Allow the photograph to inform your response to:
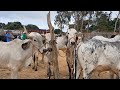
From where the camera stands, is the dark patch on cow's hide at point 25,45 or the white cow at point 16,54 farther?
the dark patch on cow's hide at point 25,45

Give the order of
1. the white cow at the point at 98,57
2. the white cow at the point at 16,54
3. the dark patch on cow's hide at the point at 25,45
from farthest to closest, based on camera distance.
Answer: the dark patch on cow's hide at the point at 25,45 → the white cow at the point at 16,54 → the white cow at the point at 98,57

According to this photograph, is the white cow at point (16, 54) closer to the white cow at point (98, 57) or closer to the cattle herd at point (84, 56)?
the cattle herd at point (84, 56)

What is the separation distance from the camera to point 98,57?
568 centimetres

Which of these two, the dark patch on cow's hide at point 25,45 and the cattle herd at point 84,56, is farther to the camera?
the dark patch on cow's hide at point 25,45

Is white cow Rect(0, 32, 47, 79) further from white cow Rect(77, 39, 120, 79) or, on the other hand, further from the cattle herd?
white cow Rect(77, 39, 120, 79)

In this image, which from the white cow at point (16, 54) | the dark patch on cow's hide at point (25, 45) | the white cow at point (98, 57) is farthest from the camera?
the dark patch on cow's hide at point (25, 45)

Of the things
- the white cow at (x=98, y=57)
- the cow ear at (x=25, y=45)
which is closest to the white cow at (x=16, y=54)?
the cow ear at (x=25, y=45)

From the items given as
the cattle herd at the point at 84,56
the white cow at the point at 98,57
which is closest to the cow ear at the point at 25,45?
the cattle herd at the point at 84,56

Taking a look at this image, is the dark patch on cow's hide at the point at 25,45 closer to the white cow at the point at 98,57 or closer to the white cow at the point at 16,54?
the white cow at the point at 16,54

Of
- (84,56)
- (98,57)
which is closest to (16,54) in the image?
(84,56)

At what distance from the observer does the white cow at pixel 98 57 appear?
5.68 metres
